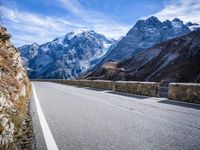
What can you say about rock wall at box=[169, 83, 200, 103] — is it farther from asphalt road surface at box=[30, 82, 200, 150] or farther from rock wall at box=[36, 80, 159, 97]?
asphalt road surface at box=[30, 82, 200, 150]

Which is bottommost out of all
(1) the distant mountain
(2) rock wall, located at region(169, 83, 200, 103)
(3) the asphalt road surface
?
(3) the asphalt road surface

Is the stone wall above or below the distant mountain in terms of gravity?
below

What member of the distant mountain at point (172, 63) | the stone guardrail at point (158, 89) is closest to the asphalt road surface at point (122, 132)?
the stone guardrail at point (158, 89)

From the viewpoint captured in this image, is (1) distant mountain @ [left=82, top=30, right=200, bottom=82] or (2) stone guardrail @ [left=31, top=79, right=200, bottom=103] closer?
(2) stone guardrail @ [left=31, top=79, right=200, bottom=103]

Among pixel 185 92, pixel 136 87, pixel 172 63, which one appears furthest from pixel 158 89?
pixel 172 63

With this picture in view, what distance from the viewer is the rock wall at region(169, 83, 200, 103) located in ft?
44.1

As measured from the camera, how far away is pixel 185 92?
14.4 m

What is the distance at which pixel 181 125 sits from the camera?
736 cm

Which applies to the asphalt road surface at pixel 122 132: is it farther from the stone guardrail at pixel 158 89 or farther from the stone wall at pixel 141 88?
the stone wall at pixel 141 88

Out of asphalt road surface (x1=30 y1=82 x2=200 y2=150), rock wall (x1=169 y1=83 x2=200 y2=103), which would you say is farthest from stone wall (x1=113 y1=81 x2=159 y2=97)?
asphalt road surface (x1=30 y1=82 x2=200 y2=150)

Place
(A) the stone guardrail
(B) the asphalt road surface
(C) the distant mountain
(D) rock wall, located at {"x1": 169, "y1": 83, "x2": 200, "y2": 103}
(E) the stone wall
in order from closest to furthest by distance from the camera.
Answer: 1. (B) the asphalt road surface
2. (D) rock wall, located at {"x1": 169, "y1": 83, "x2": 200, "y2": 103}
3. (A) the stone guardrail
4. (E) the stone wall
5. (C) the distant mountain

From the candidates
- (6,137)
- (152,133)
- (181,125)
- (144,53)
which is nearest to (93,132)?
(152,133)

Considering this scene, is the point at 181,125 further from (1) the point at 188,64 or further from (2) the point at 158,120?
(1) the point at 188,64

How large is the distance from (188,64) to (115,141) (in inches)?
2472
